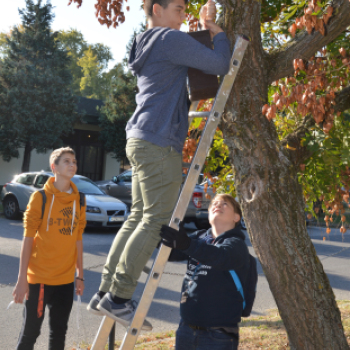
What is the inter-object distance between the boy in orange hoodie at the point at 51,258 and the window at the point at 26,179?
10963 mm

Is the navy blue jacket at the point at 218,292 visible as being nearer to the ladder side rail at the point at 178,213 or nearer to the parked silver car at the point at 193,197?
the ladder side rail at the point at 178,213

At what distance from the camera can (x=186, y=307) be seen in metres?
2.92

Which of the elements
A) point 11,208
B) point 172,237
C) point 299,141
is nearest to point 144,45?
point 172,237

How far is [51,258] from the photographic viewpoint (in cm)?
345

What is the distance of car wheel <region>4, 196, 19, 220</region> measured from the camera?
47.2 feet

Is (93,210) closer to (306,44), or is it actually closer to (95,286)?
(95,286)

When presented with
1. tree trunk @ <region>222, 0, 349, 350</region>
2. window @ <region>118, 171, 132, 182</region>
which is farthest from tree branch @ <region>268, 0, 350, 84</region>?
window @ <region>118, 171, 132, 182</region>

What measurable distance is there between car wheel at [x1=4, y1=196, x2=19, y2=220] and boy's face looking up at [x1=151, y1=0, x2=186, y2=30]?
12.8 meters

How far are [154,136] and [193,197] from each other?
451 inches

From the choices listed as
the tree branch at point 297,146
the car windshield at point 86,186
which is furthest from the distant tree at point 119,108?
the tree branch at point 297,146

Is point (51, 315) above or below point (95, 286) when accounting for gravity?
above

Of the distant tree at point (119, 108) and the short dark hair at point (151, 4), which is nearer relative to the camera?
the short dark hair at point (151, 4)

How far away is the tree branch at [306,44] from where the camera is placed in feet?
10.9

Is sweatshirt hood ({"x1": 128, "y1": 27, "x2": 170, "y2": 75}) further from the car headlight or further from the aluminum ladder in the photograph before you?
the car headlight
